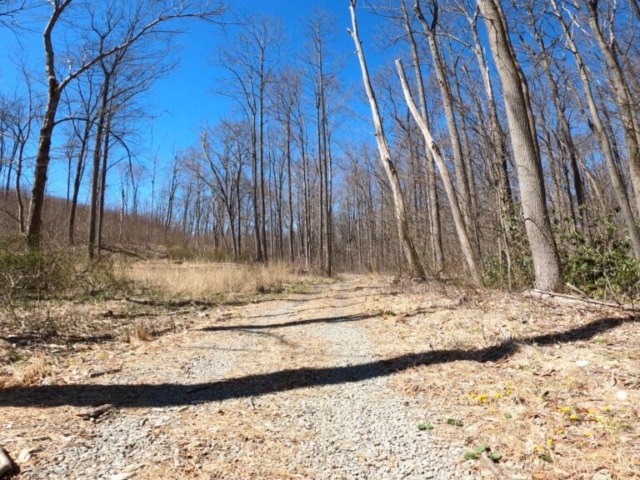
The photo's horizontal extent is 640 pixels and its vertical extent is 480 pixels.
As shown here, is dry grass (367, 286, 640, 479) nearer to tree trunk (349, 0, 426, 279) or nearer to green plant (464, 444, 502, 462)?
green plant (464, 444, 502, 462)

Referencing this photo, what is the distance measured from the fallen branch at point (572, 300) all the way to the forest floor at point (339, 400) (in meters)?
0.15

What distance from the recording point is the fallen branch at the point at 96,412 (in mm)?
2643

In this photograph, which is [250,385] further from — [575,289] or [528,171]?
[528,171]

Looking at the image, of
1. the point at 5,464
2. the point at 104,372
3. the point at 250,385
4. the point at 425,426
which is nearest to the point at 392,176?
A: the point at 250,385

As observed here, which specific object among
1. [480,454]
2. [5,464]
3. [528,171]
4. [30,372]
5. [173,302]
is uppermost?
[528,171]

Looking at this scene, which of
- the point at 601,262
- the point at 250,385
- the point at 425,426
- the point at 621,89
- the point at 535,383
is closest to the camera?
the point at 425,426

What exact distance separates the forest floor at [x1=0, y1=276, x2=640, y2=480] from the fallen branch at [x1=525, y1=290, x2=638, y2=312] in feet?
0.48

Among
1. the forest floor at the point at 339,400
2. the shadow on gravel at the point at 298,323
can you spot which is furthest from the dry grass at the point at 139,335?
the shadow on gravel at the point at 298,323

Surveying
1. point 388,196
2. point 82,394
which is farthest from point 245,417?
point 388,196

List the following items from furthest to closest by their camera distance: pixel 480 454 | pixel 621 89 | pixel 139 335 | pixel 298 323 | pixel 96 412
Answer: pixel 621 89 < pixel 298 323 < pixel 139 335 < pixel 96 412 < pixel 480 454

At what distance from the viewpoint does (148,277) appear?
11.1 metres

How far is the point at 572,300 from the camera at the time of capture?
521 cm

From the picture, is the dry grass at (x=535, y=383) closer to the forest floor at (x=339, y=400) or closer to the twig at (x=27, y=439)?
the forest floor at (x=339, y=400)

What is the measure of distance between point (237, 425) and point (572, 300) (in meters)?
4.87
